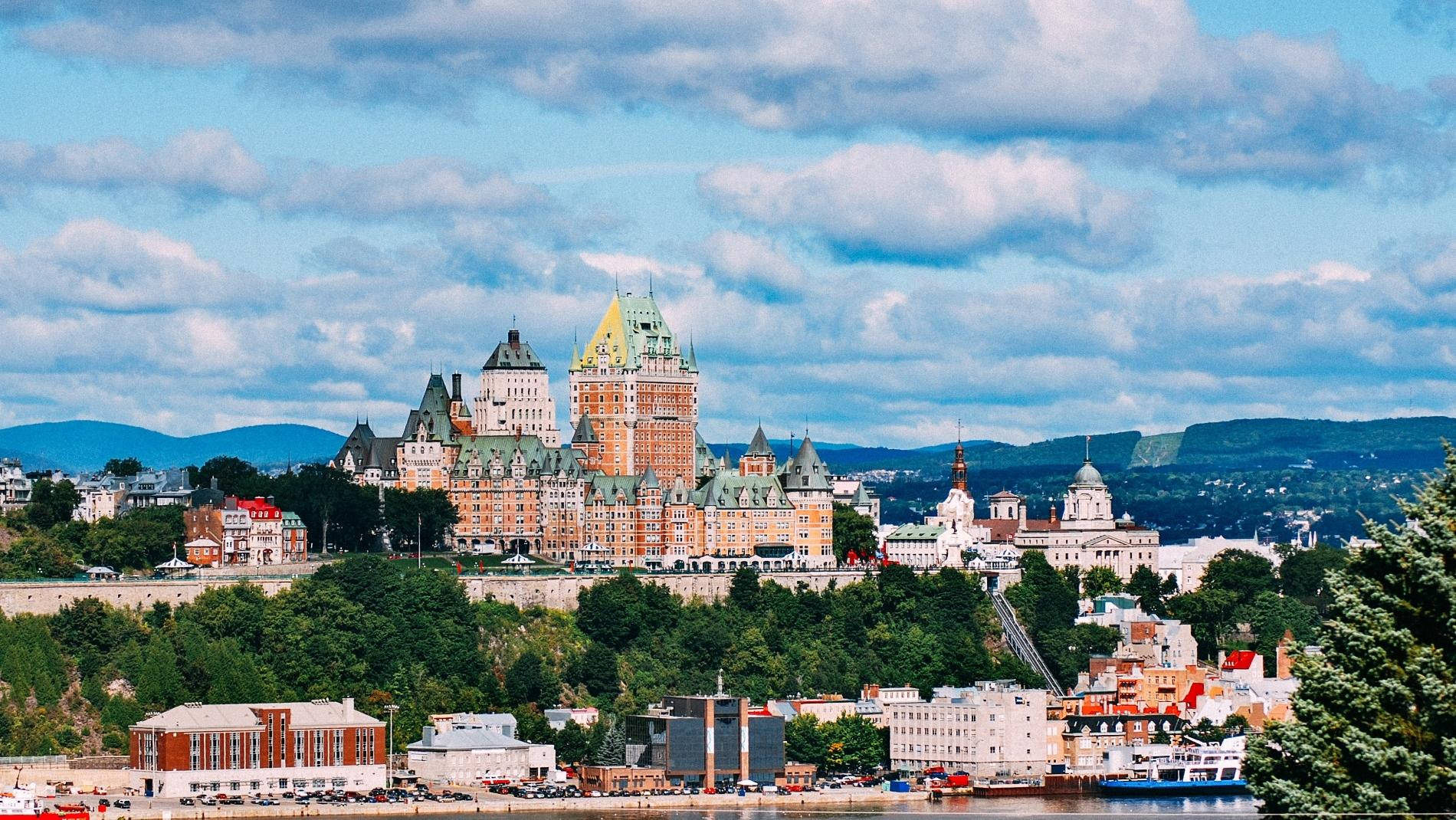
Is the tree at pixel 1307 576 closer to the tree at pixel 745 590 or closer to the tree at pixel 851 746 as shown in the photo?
the tree at pixel 745 590

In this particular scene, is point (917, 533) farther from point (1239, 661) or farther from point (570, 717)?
point (570, 717)

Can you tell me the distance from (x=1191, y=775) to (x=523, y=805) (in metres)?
34.1

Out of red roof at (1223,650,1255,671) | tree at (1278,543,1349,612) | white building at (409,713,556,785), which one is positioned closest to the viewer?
white building at (409,713,556,785)

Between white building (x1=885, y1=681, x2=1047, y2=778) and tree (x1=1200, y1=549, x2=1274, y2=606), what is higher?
tree (x1=1200, y1=549, x2=1274, y2=606)

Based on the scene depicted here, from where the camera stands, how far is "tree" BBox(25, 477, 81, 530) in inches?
5418

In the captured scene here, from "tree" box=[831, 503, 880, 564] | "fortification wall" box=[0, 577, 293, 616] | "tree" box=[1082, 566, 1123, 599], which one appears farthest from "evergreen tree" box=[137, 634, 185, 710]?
"tree" box=[1082, 566, 1123, 599]

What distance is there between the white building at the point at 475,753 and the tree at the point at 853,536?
155ft

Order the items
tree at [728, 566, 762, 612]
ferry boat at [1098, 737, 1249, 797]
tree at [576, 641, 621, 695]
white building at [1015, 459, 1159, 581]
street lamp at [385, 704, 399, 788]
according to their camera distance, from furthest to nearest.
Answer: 1. white building at [1015, 459, 1159, 581]
2. tree at [728, 566, 762, 612]
3. tree at [576, 641, 621, 695]
4. ferry boat at [1098, 737, 1249, 797]
5. street lamp at [385, 704, 399, 788]

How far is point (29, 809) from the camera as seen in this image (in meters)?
96.8

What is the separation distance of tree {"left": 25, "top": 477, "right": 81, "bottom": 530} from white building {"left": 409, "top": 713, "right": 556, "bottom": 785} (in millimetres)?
28869

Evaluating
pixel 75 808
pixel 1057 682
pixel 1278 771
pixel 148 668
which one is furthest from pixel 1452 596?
pixel 1057 682

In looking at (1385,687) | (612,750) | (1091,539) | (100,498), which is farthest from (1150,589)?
(1385,687)

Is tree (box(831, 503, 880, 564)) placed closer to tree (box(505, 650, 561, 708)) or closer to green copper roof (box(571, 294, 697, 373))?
green copper roof (box(571, 294, 697, 373))

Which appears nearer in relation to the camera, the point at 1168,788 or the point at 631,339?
the point at 1168,788
